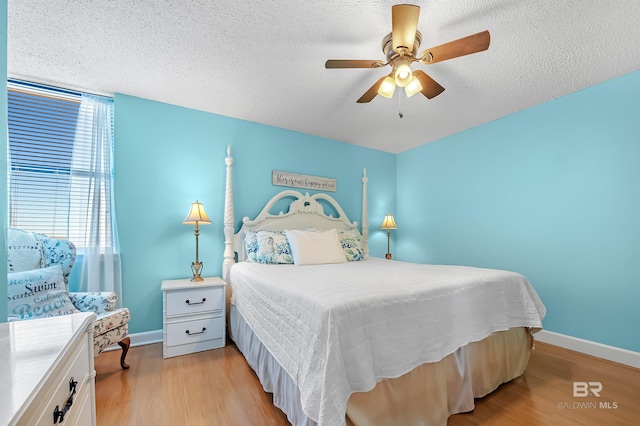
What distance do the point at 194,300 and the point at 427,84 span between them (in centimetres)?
260

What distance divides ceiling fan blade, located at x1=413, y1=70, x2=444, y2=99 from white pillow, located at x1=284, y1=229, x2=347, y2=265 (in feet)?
5.55

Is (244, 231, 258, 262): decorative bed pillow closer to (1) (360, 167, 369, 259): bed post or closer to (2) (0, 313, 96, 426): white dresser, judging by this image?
(1) (360, 167, 369, 259): bed post

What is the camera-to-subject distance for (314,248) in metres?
2.78

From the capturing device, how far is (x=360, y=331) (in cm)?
122

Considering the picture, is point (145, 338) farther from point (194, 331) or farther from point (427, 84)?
point (427, 84)

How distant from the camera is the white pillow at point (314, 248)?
2.71 metres

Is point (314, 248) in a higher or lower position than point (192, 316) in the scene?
higher

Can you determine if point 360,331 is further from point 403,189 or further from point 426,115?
point 403,189

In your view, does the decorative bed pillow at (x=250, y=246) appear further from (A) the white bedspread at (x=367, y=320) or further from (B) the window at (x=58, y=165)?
(B) the window at (x=58, y=165)

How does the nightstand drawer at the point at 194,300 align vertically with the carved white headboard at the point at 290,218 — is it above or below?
below

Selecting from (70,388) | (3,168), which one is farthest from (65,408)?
(3,168)

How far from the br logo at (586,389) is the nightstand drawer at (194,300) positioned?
110 inches

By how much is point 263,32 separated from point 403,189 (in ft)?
10.5

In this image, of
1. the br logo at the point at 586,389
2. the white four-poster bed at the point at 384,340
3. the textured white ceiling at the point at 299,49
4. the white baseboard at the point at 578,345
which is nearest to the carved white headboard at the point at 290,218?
the white four-poster bed at the point at 384,340
